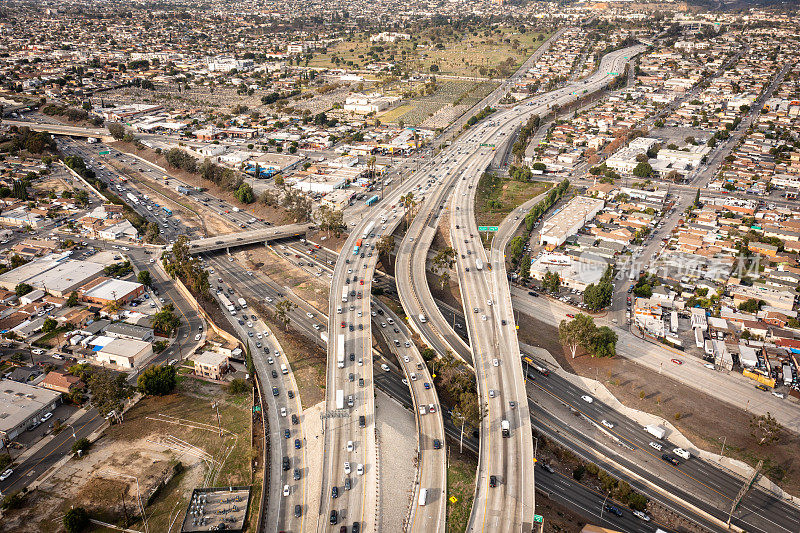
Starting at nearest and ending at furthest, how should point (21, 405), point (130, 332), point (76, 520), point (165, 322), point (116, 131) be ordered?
point (76, 520) < point (21, 405) < point (130, 332) < point (165, 322) < point (116, 131)

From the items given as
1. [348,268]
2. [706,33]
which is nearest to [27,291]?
[348,268]

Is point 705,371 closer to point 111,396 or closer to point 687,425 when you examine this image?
point 687,425

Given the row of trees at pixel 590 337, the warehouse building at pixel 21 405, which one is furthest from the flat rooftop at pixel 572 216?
the warehouse building at pixel 21 405

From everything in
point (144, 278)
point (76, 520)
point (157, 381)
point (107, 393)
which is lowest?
point (76, 520)

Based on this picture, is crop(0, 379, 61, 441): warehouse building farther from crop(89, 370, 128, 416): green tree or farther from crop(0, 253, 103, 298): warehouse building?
crop(0, 253, 103, 298): warehouse building

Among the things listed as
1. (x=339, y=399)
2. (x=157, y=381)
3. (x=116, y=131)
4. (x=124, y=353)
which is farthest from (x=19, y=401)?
(x=116, y=131)

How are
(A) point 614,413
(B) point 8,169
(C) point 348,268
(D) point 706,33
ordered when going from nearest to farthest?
(A) point 614,413, (C) point 348,268, (B) point 8,169, (D) point 706,33

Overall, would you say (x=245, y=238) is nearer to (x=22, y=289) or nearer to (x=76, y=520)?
(x=22, y=289)
